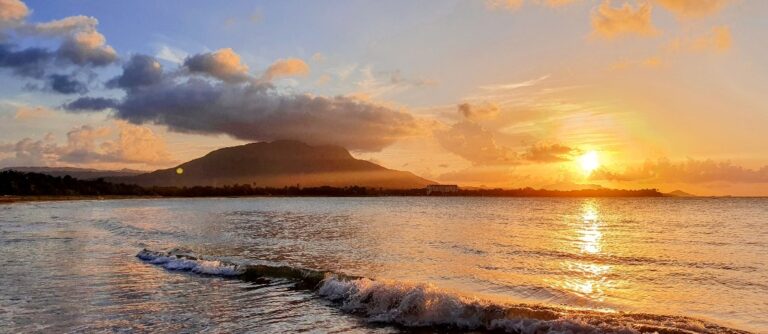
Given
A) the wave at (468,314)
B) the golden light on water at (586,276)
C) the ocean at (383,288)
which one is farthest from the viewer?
the golden light on water at (586,276)

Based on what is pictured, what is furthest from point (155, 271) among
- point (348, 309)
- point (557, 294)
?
point (557, 294)

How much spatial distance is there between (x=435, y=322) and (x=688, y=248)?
3499 centimetres

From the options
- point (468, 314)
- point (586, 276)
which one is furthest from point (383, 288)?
point (586, 276)

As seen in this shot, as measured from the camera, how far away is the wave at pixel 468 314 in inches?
623

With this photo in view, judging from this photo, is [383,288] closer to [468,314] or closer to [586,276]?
[468,314]

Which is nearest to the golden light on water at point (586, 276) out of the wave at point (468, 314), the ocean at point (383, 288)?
the ocean at point (383, 288)

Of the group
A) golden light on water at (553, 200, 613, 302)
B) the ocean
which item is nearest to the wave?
the ocean

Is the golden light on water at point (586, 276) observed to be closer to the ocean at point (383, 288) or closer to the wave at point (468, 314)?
the ocean at point (383, 288)

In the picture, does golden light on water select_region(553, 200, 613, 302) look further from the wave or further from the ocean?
the wave

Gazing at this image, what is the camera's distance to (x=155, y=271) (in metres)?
28.5

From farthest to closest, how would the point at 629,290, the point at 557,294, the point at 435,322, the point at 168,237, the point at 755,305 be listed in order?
the point at 168,237 → the point at 629,290 → the point at 557,294 → the point at 755,305 → the point at 435,322

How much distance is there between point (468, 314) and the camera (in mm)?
17766

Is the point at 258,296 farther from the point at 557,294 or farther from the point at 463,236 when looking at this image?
the point at 463,236

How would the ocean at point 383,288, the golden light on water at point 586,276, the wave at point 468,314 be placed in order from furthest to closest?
the golden light on water at point 586,276 < the ocean at point 383,288 < the wave at point 468,314
